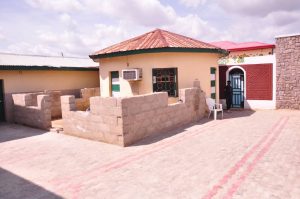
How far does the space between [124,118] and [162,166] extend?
2.17m

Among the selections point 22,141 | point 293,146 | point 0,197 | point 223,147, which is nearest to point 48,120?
point 22,141

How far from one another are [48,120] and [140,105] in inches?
180

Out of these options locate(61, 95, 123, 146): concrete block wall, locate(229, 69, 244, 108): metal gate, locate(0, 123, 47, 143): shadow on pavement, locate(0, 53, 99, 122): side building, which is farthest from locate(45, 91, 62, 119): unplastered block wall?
locate(229, 69, 244, 108): metal gate

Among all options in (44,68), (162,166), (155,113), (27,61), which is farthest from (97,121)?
(27,61)

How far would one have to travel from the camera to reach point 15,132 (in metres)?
10.4

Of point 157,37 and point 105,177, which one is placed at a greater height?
point 157,37

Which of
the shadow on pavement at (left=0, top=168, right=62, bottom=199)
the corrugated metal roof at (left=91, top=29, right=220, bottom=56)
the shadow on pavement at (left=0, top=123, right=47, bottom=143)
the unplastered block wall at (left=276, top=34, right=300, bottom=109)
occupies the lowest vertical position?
the shadow on pavement at (left=0, top=168, right=62, bottom=199)

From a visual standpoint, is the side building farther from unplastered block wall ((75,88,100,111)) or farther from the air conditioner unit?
the air conditioner unit

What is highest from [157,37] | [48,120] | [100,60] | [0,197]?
[157,37]

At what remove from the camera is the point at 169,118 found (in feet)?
31.8

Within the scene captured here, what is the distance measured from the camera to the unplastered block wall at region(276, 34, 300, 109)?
44.4 feet

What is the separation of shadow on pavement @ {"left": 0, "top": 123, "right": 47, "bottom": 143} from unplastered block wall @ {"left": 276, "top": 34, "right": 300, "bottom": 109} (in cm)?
1241

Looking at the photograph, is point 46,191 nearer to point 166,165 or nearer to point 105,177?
point 105,177

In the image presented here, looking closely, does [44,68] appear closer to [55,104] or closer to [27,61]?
[27,61]
